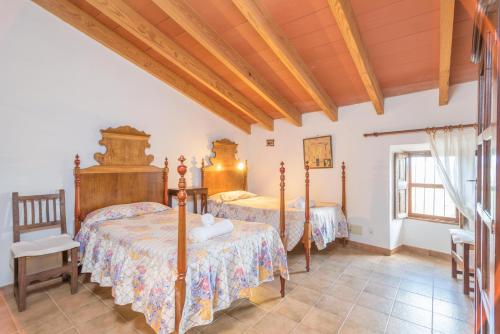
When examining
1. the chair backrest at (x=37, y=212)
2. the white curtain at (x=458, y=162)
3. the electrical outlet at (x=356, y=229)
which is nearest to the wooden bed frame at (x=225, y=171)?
the electrical outlet at (x=356, y=229)

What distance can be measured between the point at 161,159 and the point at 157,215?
3.64 feet

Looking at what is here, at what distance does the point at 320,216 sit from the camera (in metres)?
3.57

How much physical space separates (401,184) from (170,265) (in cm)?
373

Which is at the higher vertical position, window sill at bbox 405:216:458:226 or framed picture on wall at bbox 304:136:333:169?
framed picture on wall at bbox 304:136:333:169

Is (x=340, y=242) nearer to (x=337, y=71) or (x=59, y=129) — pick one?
(x=337, y=71)


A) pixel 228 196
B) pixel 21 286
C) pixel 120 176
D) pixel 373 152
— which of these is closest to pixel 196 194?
pixel 228 196

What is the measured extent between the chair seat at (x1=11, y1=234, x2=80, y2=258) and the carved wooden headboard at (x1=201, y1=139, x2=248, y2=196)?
91.7 inches

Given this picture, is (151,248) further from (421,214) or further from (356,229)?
(421,214)

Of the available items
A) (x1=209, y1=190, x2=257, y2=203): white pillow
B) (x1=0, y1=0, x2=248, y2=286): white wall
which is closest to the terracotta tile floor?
(x1=0, y1=0, x2=248, y2=286): white wall

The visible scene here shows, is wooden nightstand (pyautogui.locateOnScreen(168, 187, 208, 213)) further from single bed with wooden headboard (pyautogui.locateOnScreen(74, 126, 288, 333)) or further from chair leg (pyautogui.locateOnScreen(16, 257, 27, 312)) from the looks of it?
chair leg (pyautogui.locateOnScreen(16, 257, 27, 312))

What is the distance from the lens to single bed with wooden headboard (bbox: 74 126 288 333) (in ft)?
5.61

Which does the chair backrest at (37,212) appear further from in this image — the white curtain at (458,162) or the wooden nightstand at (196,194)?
the white curtain at (458,162)

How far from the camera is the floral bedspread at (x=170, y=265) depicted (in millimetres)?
1729

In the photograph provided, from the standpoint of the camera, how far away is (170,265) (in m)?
1.75
